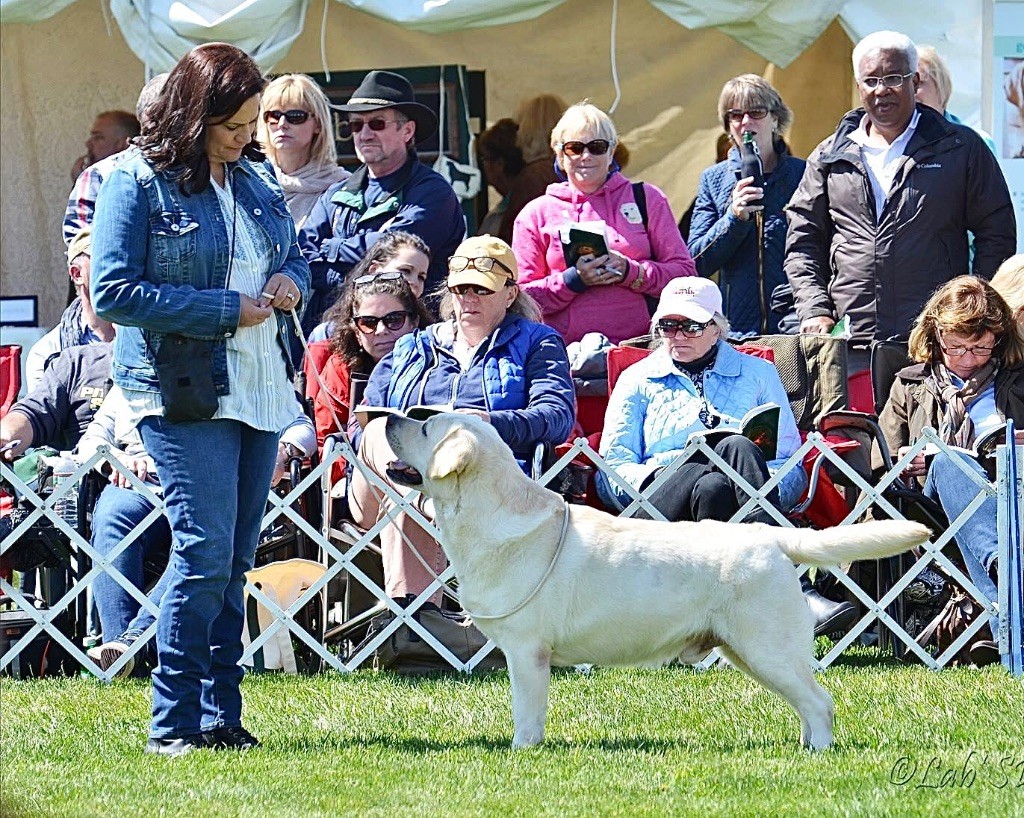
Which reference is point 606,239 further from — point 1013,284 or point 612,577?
point 612,577

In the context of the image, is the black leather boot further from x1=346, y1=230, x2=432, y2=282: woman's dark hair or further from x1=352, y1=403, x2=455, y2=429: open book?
x1=346, y1=230, x2=432, y2=282: woman's dark hair

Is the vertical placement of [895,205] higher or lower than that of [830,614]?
higher

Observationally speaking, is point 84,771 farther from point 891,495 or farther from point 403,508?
point 891,495

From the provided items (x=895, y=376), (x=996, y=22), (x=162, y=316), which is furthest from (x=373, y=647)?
(x=996, y=22)

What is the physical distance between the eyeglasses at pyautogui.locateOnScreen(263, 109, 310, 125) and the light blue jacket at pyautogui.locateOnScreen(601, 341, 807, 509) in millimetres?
2322

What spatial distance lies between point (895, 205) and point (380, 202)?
8.00 feet

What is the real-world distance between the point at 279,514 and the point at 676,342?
5.85 feet

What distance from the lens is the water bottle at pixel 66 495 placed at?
642 cm

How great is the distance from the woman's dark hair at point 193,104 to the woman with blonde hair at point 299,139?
3.23 metres

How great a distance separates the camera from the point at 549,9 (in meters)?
8.73

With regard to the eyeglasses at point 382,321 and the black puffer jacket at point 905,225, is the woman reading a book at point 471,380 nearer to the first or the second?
the eyeglasses at point 382,321

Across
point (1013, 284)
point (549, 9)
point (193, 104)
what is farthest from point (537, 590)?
point (549, 9)

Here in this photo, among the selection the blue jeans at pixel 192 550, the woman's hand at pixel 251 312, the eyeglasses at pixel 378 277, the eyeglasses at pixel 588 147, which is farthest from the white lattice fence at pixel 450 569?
the eyeglasses at pixel 588 147

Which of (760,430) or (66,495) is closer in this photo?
(760,430)
